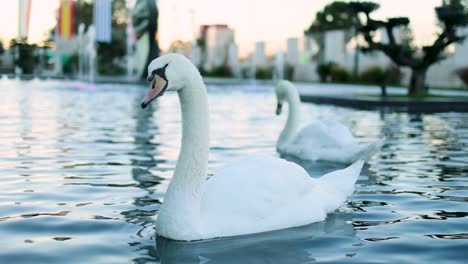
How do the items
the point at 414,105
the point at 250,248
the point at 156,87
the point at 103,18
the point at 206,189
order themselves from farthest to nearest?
A: the point at 103,18 < the point at 414,105 < the point at 206,189 < the point at 250,248 < the point at 156,87

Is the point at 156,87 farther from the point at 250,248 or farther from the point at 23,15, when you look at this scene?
the point at 23,15

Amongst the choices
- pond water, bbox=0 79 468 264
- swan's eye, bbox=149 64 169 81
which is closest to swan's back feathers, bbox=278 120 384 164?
pond water, bbox=0 79 468 264

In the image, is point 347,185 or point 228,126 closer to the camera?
point 347,185

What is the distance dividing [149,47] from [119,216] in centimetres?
5245

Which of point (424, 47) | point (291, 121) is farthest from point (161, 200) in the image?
point (424, 47)

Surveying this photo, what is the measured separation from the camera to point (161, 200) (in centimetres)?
618

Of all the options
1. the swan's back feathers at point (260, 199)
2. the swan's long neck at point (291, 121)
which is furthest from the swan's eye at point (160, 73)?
the swan's long neck at point (291, 121)

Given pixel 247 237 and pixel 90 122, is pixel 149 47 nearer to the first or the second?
pixel 90 122

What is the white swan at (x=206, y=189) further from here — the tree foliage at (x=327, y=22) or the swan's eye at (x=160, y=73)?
the tree foliage at (x=327, y=22)

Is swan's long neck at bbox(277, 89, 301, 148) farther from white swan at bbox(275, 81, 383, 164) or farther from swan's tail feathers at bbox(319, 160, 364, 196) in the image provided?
swan's tail feathers at bbox(319, 160, 364, 196)

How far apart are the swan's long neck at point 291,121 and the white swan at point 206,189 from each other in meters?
4.83

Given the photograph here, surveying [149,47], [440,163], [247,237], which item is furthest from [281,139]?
[149,47]

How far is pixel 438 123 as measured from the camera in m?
15.8

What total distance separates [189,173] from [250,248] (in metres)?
0.62
